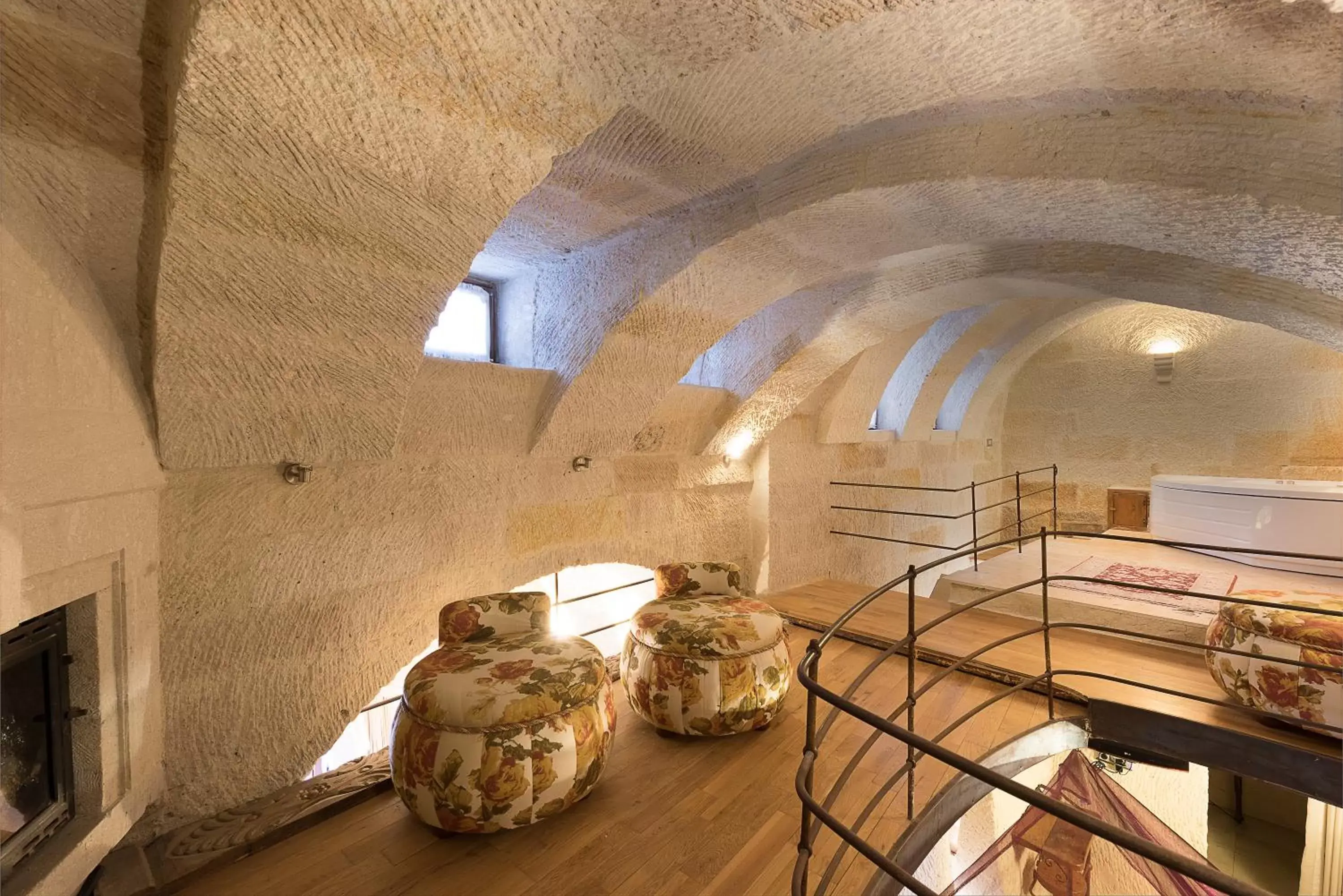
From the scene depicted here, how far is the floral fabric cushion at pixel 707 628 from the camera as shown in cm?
229

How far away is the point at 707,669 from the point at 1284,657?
7.41 feet

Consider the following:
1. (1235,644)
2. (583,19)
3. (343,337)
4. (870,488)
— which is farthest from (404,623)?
(870,488)

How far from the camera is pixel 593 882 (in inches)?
63.6

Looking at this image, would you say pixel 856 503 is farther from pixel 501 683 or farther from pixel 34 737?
pixel 34 737

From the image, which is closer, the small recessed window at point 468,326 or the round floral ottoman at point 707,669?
the round floral ottoman at point 707,669

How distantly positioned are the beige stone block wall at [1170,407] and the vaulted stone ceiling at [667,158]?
4.34 m

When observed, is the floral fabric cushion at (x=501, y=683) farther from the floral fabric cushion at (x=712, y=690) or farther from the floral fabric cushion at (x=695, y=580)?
the floral fabric cushion at (x=695, y=580)

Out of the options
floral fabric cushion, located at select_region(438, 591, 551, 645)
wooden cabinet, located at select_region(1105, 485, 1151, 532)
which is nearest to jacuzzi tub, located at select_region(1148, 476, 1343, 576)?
wooden cabinet, located at select_region(1105, 485, 1151, 532)

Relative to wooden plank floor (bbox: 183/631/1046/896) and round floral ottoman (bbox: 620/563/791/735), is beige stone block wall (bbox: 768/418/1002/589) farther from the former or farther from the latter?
wooden plank floor (bbox: 183/631/1046/896)

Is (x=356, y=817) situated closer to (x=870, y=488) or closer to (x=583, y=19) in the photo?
(x=583, y=19)

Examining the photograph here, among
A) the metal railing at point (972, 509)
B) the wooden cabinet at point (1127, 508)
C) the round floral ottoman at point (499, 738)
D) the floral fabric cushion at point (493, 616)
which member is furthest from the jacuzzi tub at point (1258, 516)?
the floral fabric cushion at point (493, 616)

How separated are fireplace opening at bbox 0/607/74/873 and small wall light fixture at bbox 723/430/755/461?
317 cm

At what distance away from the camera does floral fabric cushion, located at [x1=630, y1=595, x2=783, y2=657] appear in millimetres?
2287

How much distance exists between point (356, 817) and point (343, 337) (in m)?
1.69
